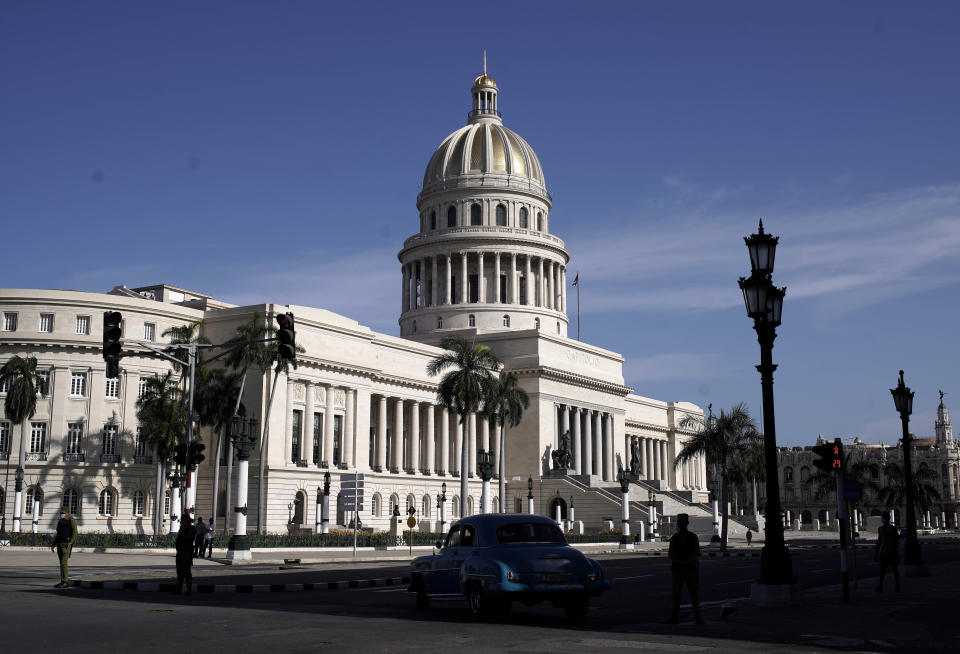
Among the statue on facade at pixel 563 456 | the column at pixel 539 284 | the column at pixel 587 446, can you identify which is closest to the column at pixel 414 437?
the statue on facade at pixel 563 456

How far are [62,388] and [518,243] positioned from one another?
51294 millimetres

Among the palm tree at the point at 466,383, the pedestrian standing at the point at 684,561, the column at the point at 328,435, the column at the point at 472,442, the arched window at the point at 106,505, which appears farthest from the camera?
the column at the point at 472,442

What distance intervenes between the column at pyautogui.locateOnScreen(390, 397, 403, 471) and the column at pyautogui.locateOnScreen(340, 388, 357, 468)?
6908mm

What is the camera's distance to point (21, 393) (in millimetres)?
62062

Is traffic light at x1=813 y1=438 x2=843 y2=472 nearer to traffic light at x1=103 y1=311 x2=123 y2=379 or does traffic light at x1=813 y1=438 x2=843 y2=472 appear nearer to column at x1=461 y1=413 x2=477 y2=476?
traffic light at x1=103 y1=311 x2=123 y2=379

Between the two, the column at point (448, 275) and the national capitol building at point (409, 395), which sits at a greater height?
the column at point (448, 275)

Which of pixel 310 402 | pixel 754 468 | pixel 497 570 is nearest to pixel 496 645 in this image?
pixel 497 570

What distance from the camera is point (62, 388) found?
215 ft

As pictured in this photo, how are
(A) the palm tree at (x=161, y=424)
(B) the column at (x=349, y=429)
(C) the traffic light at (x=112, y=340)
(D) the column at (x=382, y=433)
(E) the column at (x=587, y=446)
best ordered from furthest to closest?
1. (E) the column at (x=587, y=446)
2. (D) the column at (x=382, y=433)
3. (B) the column at (x=349, y=429)
4. (A) the palm tree at (x=161, y=424)
5. (C) the traffic light at (x=112, y=340)

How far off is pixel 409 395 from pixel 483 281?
78.2ft

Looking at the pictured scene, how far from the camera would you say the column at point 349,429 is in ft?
246

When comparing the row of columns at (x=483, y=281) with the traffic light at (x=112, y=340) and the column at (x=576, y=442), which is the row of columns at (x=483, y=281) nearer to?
the column at (x=576, y=442)

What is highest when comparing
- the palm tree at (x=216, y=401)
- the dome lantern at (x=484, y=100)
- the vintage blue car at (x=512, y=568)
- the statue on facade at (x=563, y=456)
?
the dome lantern at (x=484, y=100)

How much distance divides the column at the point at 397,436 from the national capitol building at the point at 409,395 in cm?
18
